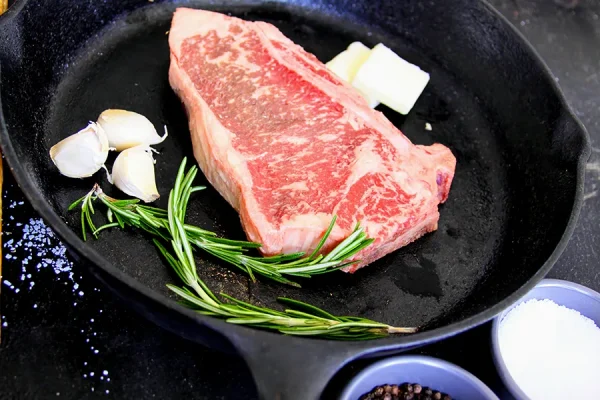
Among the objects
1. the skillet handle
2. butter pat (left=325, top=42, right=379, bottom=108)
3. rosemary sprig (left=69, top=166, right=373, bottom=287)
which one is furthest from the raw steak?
the skillet handle

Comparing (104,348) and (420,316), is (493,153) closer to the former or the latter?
(420,316)

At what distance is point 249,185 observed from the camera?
1.76 metres

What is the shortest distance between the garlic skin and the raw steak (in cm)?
16

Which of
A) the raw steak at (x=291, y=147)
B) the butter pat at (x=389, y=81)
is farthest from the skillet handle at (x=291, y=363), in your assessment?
the butter pat at (x=389, y=81)

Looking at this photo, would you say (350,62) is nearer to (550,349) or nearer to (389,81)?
(389,81)

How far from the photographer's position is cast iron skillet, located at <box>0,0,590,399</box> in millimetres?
1446

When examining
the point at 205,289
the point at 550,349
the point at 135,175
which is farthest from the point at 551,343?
the point at 135,175

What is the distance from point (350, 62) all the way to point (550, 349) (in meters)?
1.11

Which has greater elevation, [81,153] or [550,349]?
[81,153]

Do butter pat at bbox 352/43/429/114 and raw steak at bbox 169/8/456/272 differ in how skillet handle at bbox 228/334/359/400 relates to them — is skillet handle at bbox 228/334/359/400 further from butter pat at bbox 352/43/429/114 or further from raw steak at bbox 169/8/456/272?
butter pat at bbox 352/43/429/114

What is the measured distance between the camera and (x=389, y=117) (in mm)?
2191

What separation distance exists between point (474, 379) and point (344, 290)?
40 cm

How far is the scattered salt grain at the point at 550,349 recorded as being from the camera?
170 centimetres

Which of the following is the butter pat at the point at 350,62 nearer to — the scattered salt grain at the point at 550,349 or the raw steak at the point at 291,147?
the raw steak at the point at 291,147
